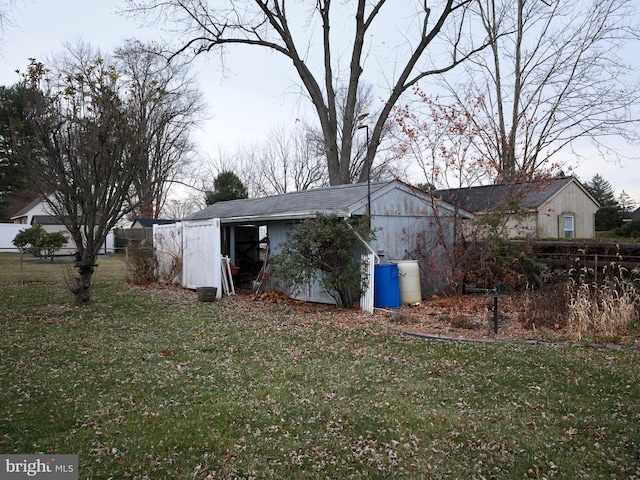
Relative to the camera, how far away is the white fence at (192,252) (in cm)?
1131

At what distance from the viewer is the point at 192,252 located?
41.4 feet

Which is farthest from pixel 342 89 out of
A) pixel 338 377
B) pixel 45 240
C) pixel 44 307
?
pixel 338 377

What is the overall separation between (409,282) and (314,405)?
595cm

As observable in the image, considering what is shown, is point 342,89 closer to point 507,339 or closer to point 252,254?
point 252,254

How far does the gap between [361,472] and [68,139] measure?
8.54 metres

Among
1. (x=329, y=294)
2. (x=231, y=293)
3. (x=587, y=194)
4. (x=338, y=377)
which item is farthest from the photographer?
(x=587, y=194)

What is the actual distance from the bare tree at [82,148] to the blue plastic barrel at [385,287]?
549 centimetres

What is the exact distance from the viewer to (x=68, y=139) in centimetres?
873

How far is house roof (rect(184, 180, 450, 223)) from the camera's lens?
374 inches

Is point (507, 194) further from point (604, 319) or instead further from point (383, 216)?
point (604, 319)

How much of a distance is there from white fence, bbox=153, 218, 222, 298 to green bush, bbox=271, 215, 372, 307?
104 inches

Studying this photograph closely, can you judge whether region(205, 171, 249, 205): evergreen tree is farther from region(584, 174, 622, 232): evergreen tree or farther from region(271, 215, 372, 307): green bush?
region(584, 174, 622, 232): evergreen tree

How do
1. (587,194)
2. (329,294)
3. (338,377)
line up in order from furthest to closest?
(587,194) < (329,294) < (338,377)

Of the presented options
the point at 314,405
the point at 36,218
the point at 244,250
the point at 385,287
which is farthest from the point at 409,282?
the point at 36,218
